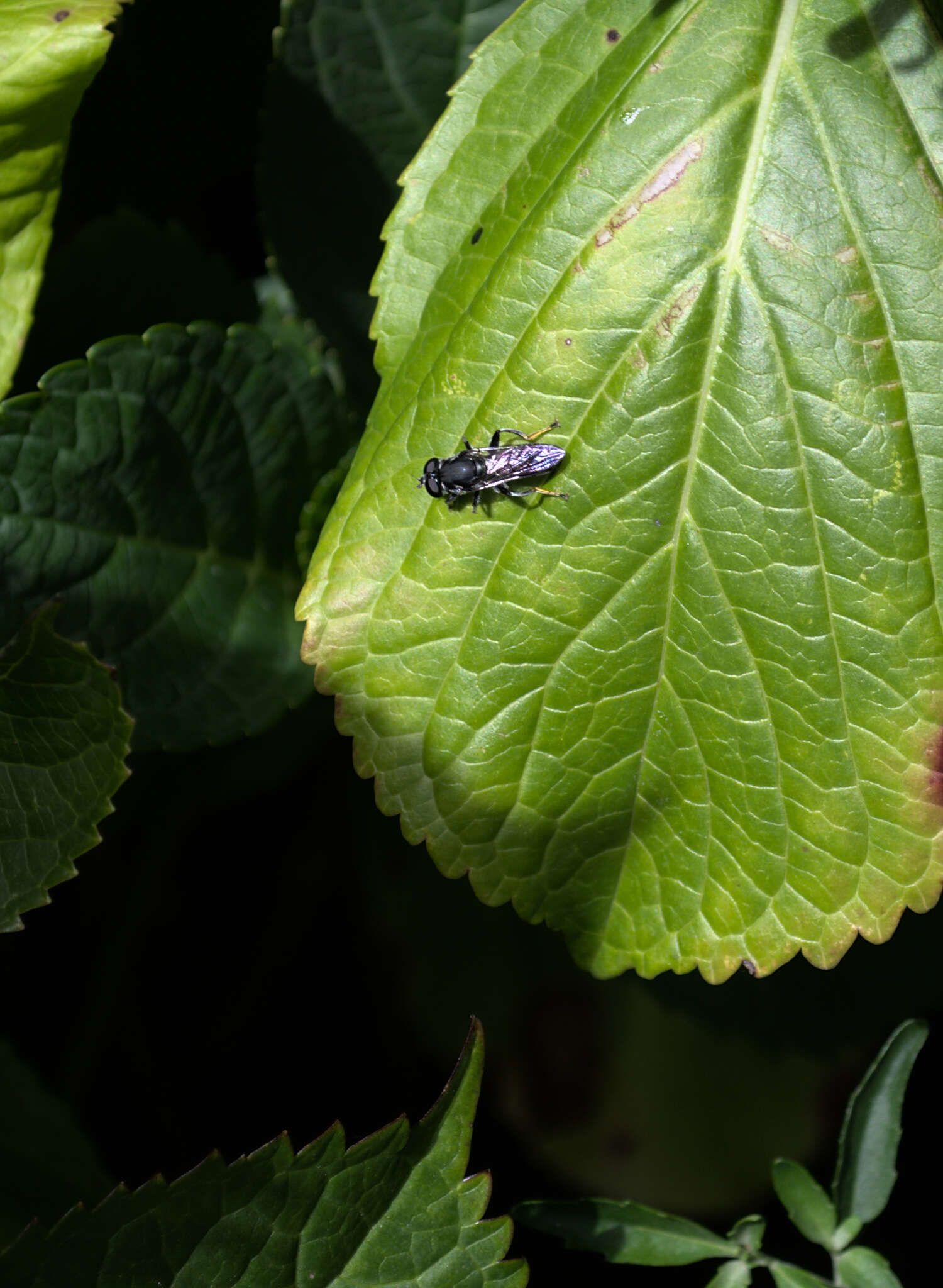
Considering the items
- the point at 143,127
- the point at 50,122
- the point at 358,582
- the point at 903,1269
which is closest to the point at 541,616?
the point at 358,582

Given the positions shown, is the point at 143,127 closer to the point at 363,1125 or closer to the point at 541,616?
the point at 541,616

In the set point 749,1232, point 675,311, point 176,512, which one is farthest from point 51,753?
point 749,1232

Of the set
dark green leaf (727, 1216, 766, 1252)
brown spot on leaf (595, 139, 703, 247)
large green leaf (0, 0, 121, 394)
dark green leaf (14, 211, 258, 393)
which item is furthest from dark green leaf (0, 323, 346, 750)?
dark green leaf (727, 1216, 766, 1252)

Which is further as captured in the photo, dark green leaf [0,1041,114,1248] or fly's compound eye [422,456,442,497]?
dark green leaf [0,1041,114,1248]

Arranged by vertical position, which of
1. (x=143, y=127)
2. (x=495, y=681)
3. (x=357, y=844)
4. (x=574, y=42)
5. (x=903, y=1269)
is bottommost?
(x=903, y=1269)

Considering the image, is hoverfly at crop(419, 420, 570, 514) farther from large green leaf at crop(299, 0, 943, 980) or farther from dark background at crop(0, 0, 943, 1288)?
dark background at crop(0, 0, 943, 1288)

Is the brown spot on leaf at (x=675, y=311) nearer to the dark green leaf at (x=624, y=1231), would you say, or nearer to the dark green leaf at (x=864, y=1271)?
the dark green leaf at (x=624, y=1231)
